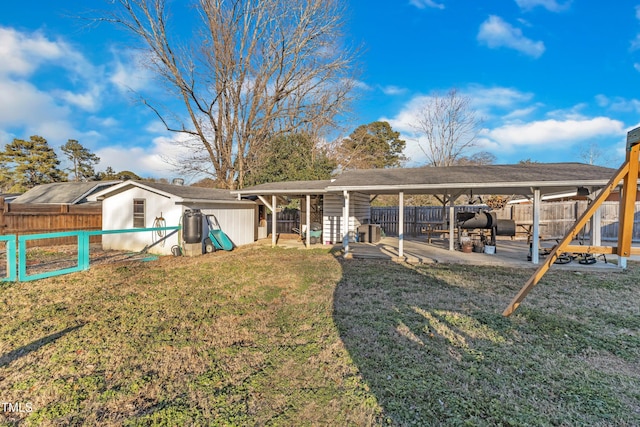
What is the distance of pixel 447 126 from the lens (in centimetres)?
2459

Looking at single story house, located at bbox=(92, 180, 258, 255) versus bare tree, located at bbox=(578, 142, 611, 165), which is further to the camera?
bare tree, located at bbox=(578, 142, 611, 165)

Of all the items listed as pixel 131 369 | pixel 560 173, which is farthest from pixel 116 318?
pixel 560 173

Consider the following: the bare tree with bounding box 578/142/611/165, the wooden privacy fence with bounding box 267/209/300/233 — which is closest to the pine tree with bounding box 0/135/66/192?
the wooden privacy fence with bounding box 267/209/300/233

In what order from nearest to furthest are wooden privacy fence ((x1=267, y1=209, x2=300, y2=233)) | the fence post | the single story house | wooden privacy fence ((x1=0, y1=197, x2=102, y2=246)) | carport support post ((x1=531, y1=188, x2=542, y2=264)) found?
the fence post < carport support post ((x1=531, y1=188, x2=542, y2=264)) < the single story house < wooden privacy fence ((x1=0, y1=197, x2=102, y2=246)) < wooden privacy fence ((x1=267, y1=209, x2=300, y2=233))

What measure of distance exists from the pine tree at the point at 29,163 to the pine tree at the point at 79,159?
6374mm

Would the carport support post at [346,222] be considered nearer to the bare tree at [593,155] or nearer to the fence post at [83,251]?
the fence post at [83,251]

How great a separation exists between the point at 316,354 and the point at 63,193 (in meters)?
22.7

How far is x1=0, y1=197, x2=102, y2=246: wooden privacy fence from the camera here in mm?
10258

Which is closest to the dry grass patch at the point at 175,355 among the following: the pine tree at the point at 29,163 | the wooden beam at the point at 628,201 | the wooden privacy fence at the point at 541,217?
the wooden beam at the point at 628,201

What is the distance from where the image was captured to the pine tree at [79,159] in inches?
1293

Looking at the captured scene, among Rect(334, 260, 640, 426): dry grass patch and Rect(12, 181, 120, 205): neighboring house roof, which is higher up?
Rect(12, 181, 120, 205): neighboring house roof

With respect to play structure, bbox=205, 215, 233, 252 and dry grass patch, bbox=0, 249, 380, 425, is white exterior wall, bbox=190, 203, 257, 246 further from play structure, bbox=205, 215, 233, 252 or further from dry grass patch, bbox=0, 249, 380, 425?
dry grass patch, bbox=0, 249, 380, 425

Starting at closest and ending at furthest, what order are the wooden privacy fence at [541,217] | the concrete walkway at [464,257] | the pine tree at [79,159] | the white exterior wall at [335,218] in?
the concrete walkway at [464,257], the white exterior wall at [335,218], the wooden privacy fence at [541,217], the pine tree at [79,159]

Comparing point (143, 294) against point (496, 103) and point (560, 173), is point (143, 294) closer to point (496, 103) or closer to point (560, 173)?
point (560, 173)
